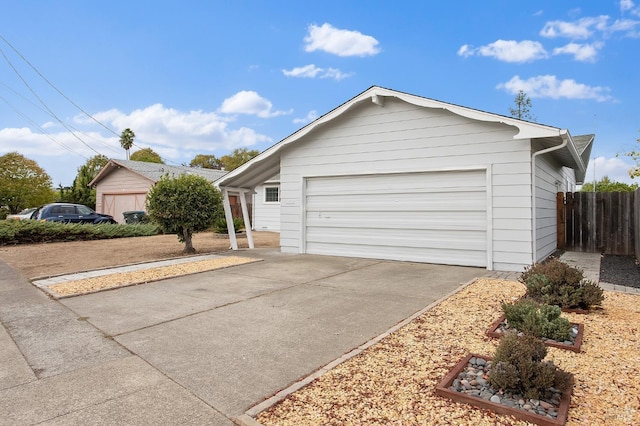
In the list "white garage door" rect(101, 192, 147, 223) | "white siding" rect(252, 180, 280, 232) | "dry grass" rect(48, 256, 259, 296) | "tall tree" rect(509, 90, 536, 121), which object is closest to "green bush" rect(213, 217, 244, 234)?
"white siding" rect(252, 180, 280, 232)

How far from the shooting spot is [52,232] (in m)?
14.9

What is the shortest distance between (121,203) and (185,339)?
2369 centimetres

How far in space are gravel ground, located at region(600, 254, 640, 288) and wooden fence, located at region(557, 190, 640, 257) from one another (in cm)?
60

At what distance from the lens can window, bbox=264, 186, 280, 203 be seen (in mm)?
21203

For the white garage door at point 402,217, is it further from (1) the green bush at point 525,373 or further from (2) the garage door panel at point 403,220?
(1) the green bush at point 525,373

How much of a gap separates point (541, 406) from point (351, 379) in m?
1.32

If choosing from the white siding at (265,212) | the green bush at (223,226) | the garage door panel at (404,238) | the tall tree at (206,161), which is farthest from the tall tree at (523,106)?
the tall tree at (206,161)

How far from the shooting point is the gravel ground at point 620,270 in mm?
6741

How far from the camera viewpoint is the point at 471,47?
13719mm

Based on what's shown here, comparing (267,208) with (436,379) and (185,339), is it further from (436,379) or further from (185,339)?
(436,379)

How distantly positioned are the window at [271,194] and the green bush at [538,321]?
17918 millimetres

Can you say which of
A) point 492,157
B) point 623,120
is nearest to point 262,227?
point 492,157

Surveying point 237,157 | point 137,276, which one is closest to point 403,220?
point 137,276

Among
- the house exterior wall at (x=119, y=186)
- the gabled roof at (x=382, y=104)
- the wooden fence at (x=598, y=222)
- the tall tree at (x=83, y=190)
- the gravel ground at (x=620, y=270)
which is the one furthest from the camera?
the tall tree at (x=83, y=190)
